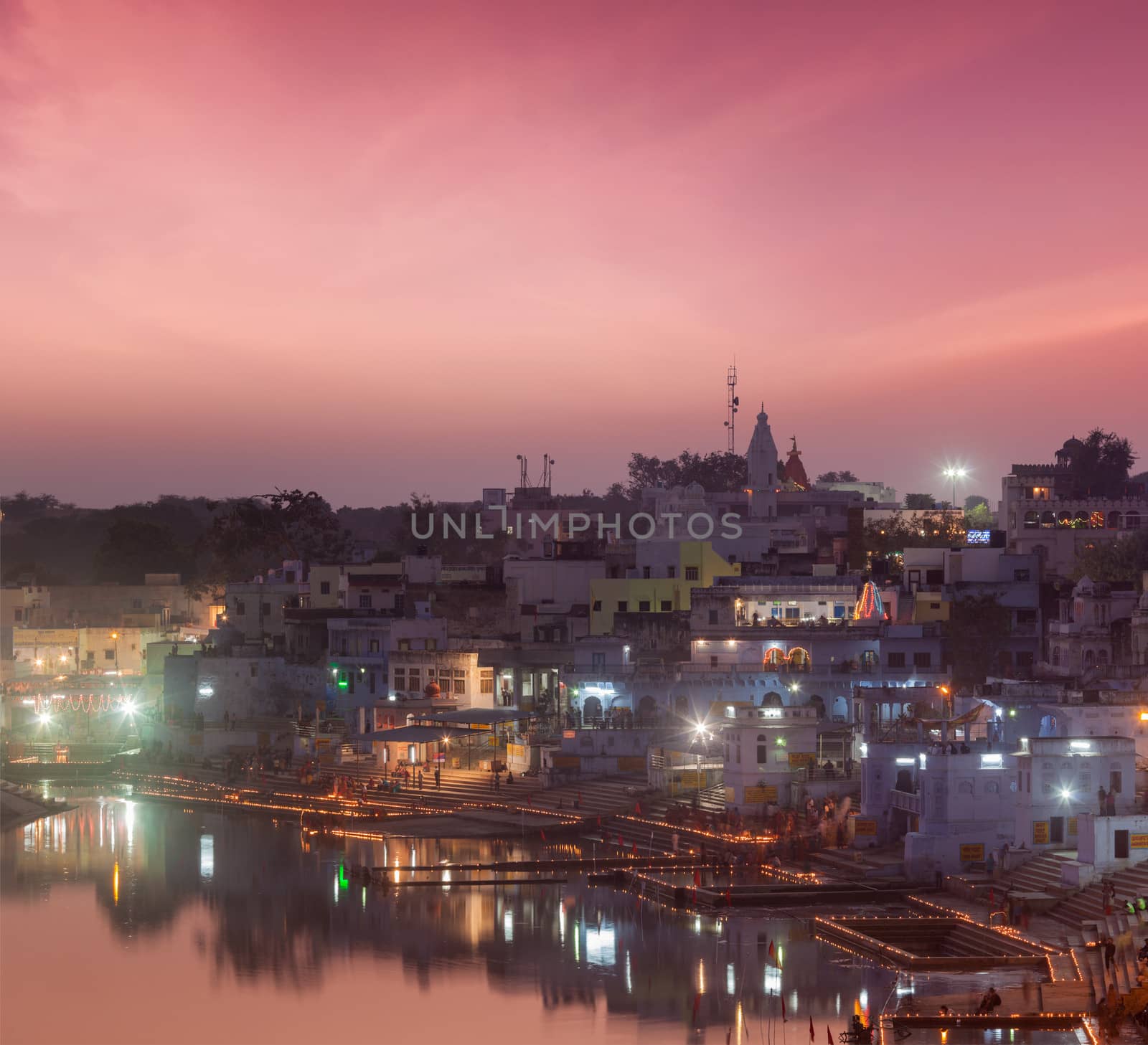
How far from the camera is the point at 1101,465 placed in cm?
8394

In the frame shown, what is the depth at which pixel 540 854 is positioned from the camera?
41.0 m

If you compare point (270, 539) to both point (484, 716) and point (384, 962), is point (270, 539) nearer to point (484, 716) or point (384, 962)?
point (484, 716)

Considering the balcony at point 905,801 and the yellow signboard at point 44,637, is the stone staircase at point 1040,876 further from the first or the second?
the yellow signboard at point 44,637

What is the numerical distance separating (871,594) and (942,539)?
849 inches

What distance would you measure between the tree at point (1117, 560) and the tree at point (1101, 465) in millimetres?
19774

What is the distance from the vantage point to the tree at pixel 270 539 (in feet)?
265

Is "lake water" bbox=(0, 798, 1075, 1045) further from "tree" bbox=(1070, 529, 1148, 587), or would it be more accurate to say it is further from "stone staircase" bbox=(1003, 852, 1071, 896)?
"tree" bbox=(1070, 529, 1148, 587)

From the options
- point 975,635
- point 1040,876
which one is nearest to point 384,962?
point 1040,876

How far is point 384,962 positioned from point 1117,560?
35.6 meters

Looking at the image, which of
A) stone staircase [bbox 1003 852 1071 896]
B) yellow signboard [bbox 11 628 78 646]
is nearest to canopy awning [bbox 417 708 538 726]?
stone staircase [bbox 1003 852 1071 896]

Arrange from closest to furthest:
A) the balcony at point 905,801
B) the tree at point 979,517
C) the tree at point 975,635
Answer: the balcony at point 905,801
the tree at point 975,635
the tree at point 979,517

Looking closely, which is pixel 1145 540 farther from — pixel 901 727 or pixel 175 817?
pixel 175 817

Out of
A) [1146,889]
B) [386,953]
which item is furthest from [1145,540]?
[386,953]

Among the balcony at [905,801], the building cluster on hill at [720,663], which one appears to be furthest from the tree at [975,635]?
the balcony at [905,801]
